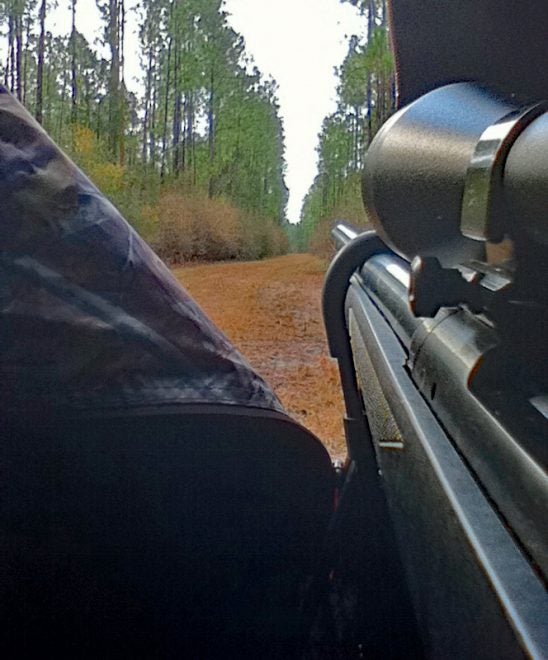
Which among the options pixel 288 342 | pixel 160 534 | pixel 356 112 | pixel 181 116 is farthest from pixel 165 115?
pixel 160 534

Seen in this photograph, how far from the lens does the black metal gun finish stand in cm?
31

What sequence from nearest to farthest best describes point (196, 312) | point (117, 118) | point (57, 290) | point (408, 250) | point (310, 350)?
point (408, 250) < point (57, 290) < point (196, 312) < point (310, 350) < point (117, 118)

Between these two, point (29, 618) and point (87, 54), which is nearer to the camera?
point (29, 618)

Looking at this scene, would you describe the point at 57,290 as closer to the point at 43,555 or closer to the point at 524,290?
the point at 43,555

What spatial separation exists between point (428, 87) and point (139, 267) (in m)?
0.50

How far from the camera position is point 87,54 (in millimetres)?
20016

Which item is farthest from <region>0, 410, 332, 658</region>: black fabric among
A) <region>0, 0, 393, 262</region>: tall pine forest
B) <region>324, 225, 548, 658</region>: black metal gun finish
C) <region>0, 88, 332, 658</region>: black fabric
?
<region>0, 0, 393, 262</region>: tall pine forest

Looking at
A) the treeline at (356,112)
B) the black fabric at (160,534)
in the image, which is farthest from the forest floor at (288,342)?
the black fabric at (160,534)

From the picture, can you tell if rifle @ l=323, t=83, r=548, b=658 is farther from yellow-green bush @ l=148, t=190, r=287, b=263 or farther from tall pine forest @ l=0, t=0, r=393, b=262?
yellow-green bush @ l=148, t=190, r=287, b=263

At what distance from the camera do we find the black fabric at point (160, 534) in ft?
3.09

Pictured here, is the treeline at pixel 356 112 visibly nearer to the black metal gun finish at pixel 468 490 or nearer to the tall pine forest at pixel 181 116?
the tall pine forest at pixel 181 116

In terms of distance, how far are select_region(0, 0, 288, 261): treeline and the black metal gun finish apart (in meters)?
13.3

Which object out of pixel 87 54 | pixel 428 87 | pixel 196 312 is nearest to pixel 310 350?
pixel 196 312

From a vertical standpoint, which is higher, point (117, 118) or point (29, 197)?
point (117, 118)
